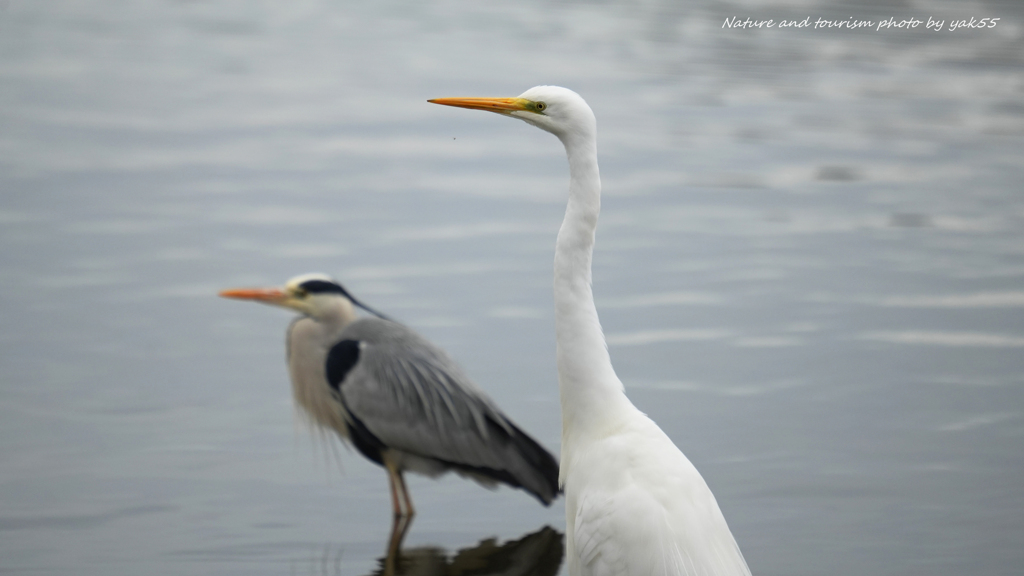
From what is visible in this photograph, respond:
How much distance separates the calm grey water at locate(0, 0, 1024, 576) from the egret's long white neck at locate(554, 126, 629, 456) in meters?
1.43

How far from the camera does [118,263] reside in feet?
24.7

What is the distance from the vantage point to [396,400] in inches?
196

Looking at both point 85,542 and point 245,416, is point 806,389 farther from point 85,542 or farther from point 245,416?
point 85,542

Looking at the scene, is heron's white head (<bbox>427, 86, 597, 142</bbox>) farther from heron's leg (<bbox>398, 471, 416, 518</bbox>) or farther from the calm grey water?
heron's leg (<bbox>398, 471, 416, 518</bbox>)

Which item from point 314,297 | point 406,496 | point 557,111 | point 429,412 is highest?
point 557,111

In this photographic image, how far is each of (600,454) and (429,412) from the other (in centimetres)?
175

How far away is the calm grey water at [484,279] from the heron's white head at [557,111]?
2036 mm

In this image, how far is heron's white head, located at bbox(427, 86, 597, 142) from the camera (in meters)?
3.17

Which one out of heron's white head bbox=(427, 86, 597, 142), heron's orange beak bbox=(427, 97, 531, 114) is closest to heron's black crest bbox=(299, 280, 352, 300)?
heron's orange beak bbox=(427, 97, 531, 114)

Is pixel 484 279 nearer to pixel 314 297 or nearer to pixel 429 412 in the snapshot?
pixel 314 297

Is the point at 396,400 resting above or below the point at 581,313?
below

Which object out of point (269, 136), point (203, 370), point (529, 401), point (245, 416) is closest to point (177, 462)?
point (245, 416)

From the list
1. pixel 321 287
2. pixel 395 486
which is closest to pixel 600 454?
pixel 395 486

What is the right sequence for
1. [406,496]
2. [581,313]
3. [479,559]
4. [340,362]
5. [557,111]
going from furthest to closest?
[340,362], [406,496], [479,559], [581,313], [557,111]
